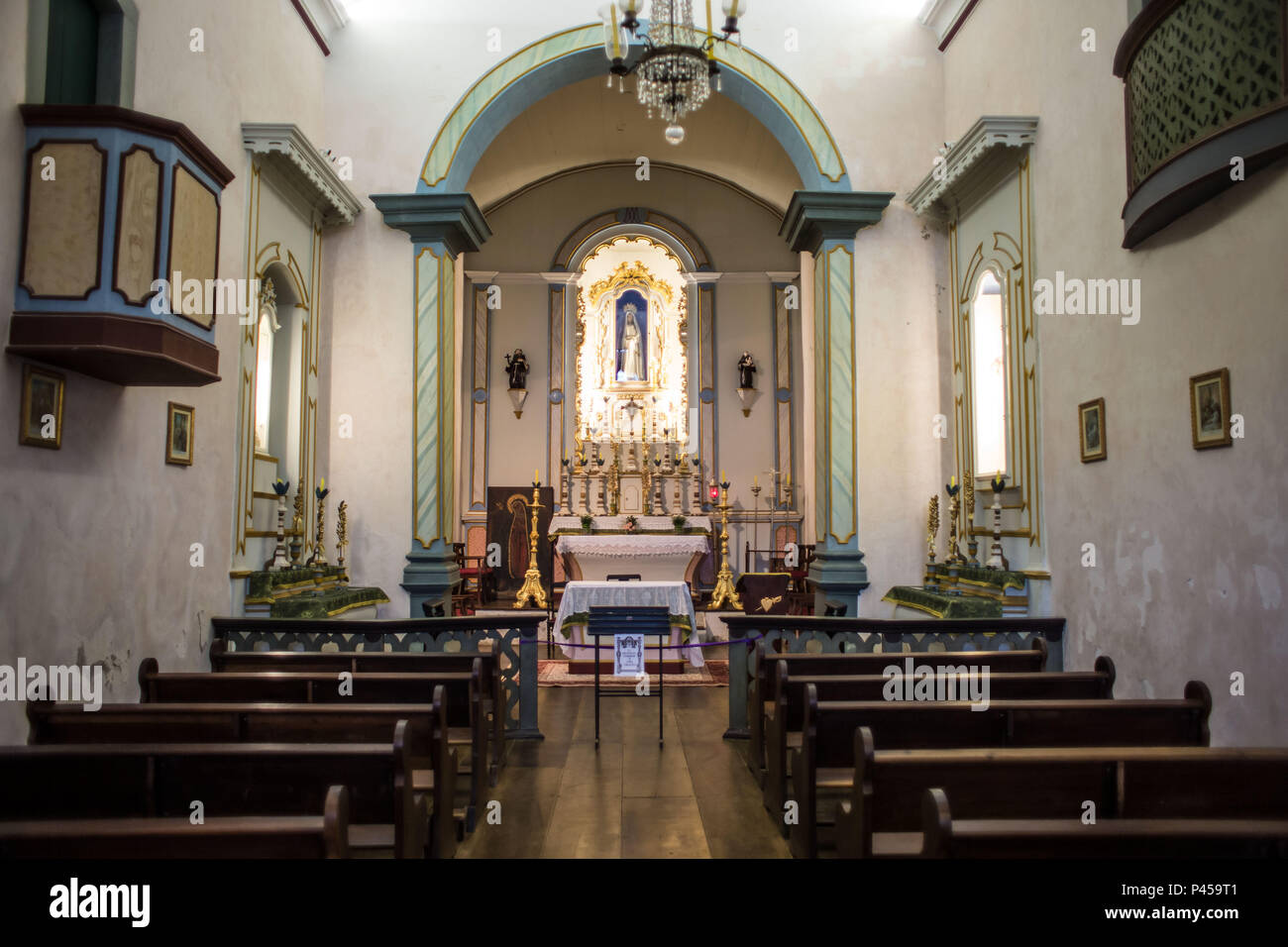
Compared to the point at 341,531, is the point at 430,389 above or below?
above

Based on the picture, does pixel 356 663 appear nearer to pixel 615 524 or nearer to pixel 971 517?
pixel 971 517

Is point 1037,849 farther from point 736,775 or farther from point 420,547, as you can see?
point 420,547

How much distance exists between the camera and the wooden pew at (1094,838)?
2244 mm

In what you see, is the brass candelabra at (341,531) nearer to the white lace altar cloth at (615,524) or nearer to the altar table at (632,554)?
the altar table at (632,554)

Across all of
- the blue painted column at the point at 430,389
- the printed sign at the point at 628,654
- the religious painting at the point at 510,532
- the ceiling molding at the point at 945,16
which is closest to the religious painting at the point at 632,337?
the religious painting at the point at 510,532

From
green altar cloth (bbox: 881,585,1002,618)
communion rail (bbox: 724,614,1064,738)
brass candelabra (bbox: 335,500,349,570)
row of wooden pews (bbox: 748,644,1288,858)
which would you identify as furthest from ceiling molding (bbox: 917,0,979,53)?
brass candelabra (bbox: 335,500,349,570)

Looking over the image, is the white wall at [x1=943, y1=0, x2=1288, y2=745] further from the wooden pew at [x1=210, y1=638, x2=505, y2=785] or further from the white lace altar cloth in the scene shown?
the white lace altar cloth

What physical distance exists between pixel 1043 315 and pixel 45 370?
622 cm

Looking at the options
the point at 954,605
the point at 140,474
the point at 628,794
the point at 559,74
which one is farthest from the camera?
the point at 559,74

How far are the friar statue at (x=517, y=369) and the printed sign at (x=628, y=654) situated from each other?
8333 millimetres

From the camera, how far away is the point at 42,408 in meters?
4.43

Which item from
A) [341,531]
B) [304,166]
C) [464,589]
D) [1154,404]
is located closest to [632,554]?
[464,589]

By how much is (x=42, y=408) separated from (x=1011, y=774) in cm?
462

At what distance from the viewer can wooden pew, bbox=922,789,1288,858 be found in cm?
224
